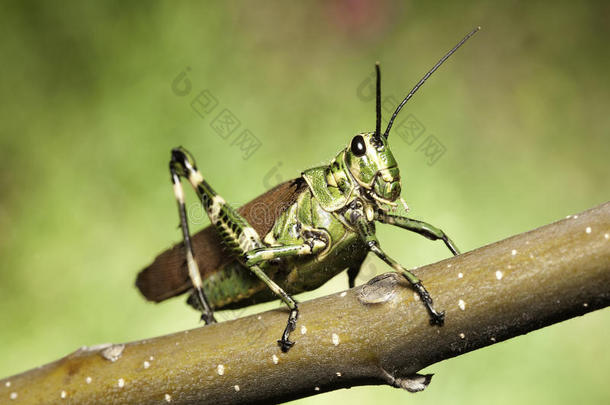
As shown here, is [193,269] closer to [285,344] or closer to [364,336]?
[285,344]

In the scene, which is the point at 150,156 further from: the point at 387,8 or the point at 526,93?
the point at 526,93

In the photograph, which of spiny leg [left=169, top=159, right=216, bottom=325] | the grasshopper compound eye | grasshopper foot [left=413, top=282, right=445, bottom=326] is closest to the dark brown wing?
spiny leg [left=169, top=159, right=216, bottom=325]

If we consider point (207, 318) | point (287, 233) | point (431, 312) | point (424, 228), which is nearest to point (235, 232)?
point (287, 233)

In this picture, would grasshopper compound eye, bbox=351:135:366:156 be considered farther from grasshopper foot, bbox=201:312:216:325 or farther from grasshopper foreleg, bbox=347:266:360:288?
grasshopper foot, bbox=201:312:216:325

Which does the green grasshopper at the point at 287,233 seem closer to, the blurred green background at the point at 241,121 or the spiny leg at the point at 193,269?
the spiny leg at the point at 193,269

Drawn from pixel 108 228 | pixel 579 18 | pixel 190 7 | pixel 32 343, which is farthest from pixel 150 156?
pixel 579 18
